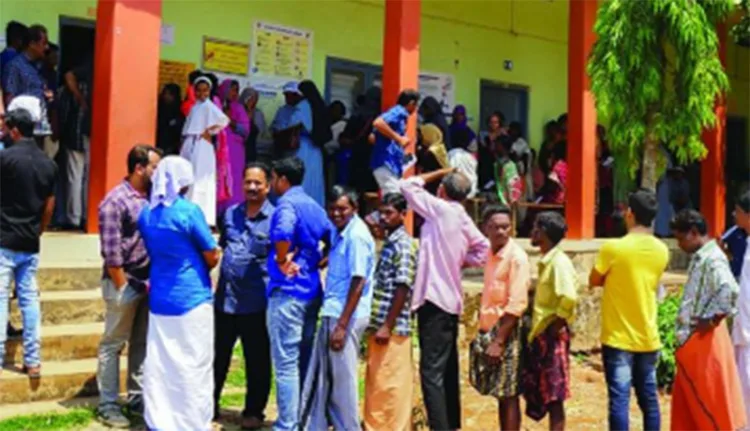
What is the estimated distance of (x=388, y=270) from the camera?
5.14m

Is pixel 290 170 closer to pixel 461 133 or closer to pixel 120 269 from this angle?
pixel 120 269

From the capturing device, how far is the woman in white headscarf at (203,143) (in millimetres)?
7992

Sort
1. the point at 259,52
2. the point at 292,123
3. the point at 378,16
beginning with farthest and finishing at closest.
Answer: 1. the point at 378,16
2. the point at 259,52
3. the point at 292,123

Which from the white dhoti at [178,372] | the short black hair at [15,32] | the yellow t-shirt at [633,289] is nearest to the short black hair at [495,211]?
the yellow t-shirt at [633,289]

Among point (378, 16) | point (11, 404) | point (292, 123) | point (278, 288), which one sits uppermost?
point (378, 16)

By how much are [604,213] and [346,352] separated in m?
7.73

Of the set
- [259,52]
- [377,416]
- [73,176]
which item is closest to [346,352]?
[377,416]

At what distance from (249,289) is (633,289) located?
2.35 metres

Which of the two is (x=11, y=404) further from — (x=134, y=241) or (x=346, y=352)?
(x=346, y=352)

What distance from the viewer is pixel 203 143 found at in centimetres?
804

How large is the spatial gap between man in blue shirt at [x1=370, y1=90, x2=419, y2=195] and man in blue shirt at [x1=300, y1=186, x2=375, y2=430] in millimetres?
2869

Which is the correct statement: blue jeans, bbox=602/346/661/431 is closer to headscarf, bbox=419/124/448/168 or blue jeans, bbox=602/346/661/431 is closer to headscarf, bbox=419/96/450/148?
headscarf, bbox=419/124/448/168

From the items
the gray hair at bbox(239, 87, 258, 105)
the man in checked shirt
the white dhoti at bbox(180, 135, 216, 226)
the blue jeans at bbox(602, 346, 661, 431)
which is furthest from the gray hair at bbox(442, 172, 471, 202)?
the gray hair at bbox(239, 87, 258, 105)

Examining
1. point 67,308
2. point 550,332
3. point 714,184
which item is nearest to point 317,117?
point 67,308
